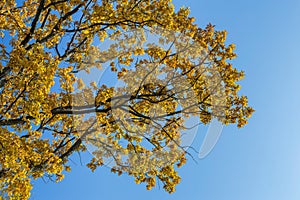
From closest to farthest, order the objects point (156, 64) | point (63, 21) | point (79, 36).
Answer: point (156, 64), point (63, 21), point (79, 36)

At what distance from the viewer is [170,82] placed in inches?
494

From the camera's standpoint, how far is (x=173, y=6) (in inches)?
459

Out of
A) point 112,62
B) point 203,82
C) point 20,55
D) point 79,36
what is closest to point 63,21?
point 79,36

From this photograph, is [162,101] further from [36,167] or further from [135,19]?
[36,167]

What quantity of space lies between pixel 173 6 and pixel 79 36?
4.71 metres

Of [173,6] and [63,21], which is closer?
[173,6]

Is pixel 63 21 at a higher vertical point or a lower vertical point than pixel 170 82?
higher

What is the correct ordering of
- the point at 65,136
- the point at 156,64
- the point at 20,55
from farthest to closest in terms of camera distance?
the point at 65,136 < the point at 156,64 < the point at 20,55

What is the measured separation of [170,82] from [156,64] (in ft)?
2.80

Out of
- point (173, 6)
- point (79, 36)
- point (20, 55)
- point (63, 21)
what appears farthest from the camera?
point (79, 36)

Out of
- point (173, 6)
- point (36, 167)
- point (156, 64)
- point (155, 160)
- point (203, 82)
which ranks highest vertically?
point (173, 6)

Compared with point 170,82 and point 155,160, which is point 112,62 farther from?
point 155,160

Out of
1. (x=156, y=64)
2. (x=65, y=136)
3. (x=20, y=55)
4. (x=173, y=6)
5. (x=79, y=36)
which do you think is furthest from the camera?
(x=65, y=136)

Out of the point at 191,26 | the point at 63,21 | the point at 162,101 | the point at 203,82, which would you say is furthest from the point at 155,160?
the point at 63,21
